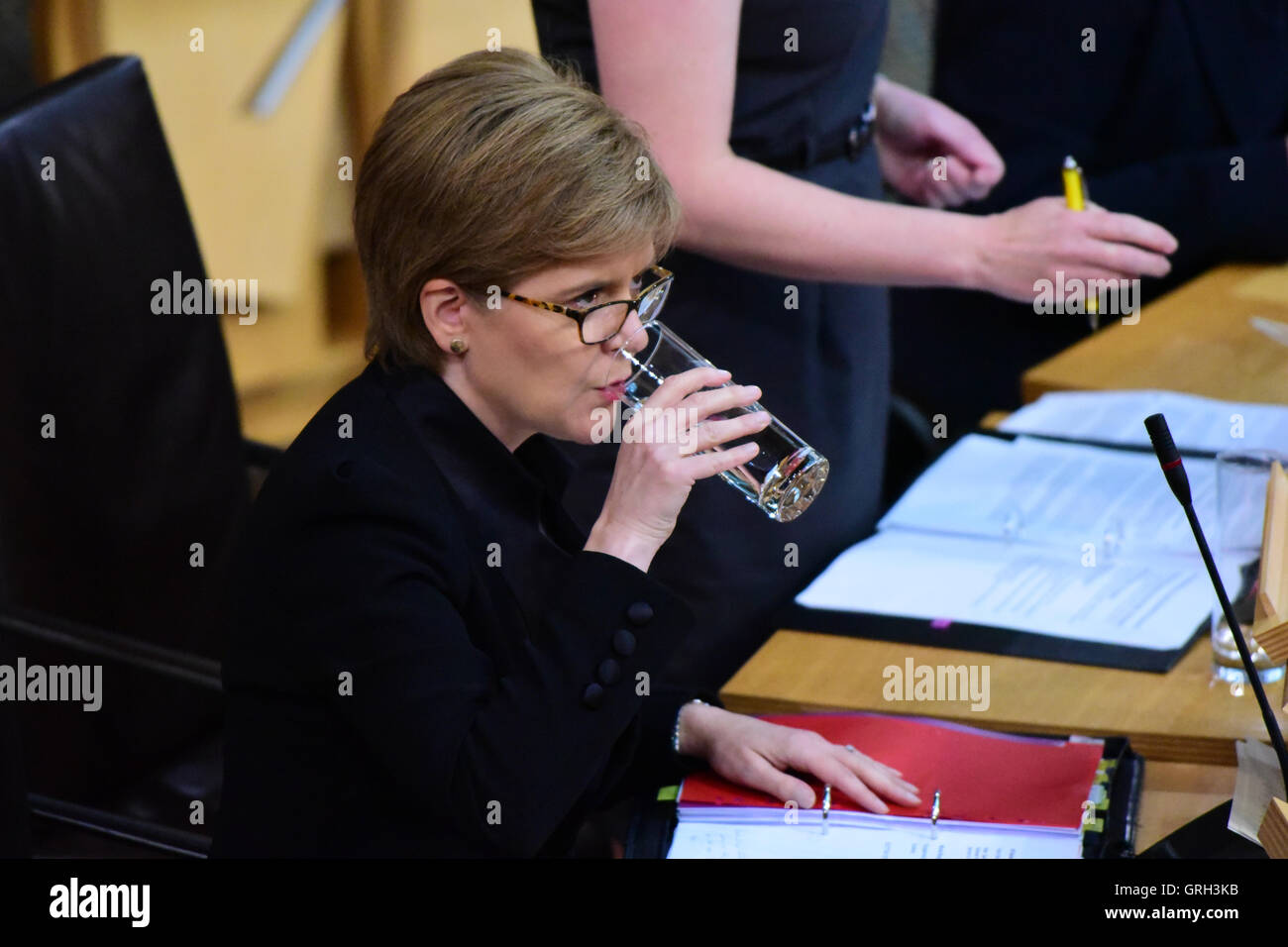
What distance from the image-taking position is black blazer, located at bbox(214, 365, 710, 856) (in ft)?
3.44

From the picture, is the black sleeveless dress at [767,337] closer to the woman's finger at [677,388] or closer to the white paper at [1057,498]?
the white paper at [1057,498]

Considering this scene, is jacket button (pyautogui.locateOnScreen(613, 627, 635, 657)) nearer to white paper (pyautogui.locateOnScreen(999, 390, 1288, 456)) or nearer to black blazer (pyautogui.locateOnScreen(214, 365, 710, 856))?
black blazer (pyautogui.locateOnScreen(214, 365, 710, 856))

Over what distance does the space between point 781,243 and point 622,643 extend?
546 mm

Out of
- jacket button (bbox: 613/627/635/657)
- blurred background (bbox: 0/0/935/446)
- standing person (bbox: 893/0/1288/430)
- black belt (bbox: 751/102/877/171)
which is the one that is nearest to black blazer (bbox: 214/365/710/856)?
jacket button (bbox: 613/627/635/657)

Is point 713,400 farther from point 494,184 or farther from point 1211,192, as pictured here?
point 1211,192

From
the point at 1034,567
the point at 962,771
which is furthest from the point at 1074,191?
the point at 962,771

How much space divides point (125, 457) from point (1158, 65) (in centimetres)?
150

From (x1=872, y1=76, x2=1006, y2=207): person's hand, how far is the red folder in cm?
80

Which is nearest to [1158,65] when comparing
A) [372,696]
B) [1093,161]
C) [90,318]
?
[1093,161]

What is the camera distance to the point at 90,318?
160 centimetres
